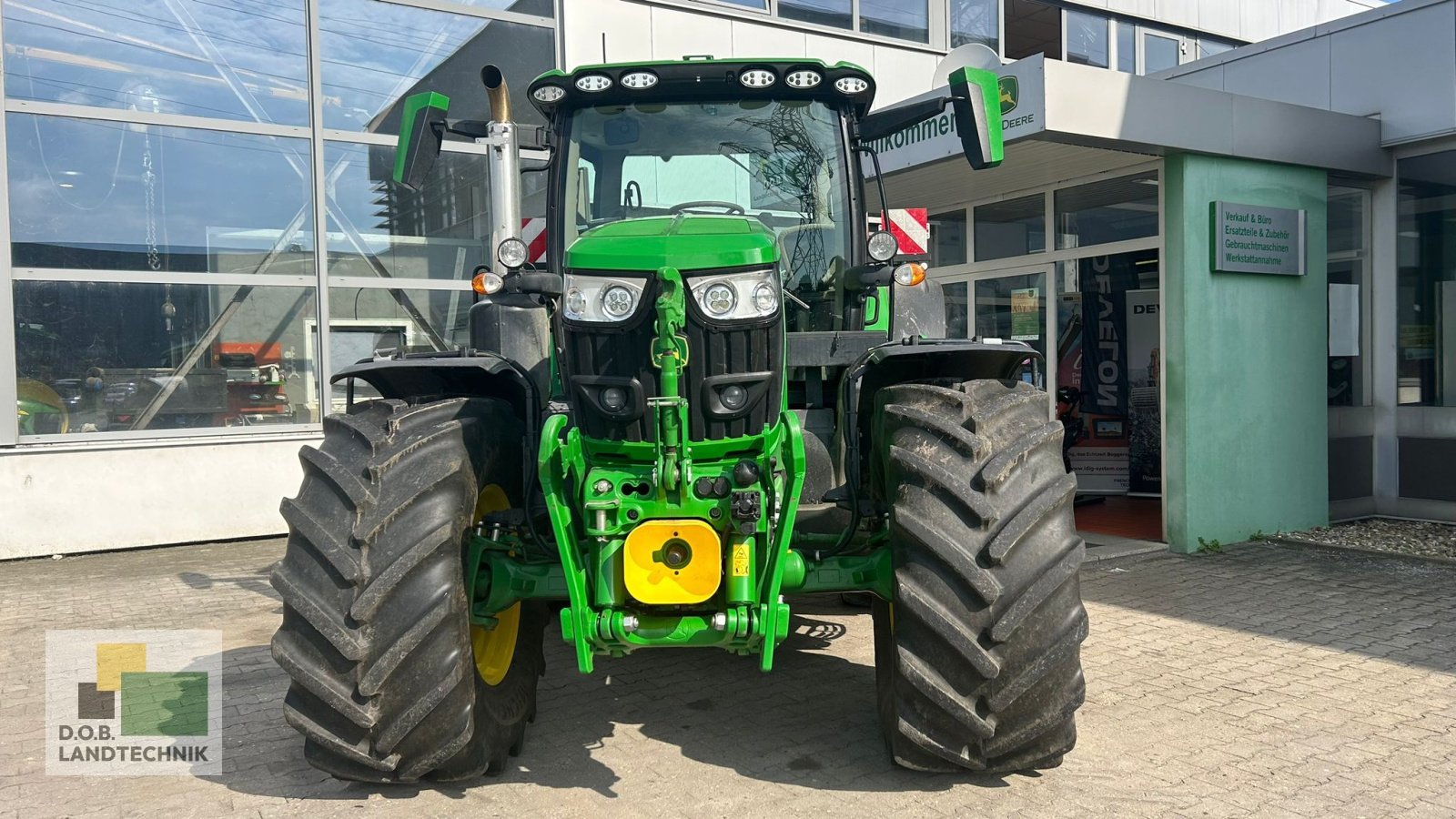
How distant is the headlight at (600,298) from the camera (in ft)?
11.1

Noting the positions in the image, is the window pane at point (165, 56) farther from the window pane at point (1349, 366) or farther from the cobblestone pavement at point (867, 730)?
the window pane at point (1349, 366)

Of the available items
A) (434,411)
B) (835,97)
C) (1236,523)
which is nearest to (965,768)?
(434,411)

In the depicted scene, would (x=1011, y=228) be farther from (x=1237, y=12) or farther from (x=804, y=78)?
(x=1237, y=12)

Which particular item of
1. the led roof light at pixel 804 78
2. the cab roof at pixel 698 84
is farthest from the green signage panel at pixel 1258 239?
the led roof light at pixel 804 78

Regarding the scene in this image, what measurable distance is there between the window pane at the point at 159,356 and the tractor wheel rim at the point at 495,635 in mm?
6486

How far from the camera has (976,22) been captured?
572 inches

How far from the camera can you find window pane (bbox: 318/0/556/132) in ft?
33.5

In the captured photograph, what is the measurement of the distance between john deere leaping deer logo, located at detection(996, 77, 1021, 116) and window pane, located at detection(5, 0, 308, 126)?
6.28 m

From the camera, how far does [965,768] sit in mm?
3438

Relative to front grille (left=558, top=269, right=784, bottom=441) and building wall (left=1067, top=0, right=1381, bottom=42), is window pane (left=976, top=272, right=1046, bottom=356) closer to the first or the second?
front grille (left=558, top=269, right=784, bottom=441)

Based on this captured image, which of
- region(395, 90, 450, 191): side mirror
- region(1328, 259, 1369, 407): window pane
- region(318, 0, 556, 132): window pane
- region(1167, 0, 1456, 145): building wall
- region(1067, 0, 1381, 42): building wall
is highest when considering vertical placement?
region(1067, 0, 1381, 42): building wall

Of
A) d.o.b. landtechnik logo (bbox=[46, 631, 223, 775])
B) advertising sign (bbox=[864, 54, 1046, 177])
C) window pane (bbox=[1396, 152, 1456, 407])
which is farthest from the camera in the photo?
window pane (bbox=[1396, 152, 1456, 407])

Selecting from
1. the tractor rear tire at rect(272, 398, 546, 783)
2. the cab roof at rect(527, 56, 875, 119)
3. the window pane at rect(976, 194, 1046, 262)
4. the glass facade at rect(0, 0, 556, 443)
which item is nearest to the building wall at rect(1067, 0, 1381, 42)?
the window pane at rect(976, 194, 1046, 262)

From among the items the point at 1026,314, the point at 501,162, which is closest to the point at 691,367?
the point at 501,162
